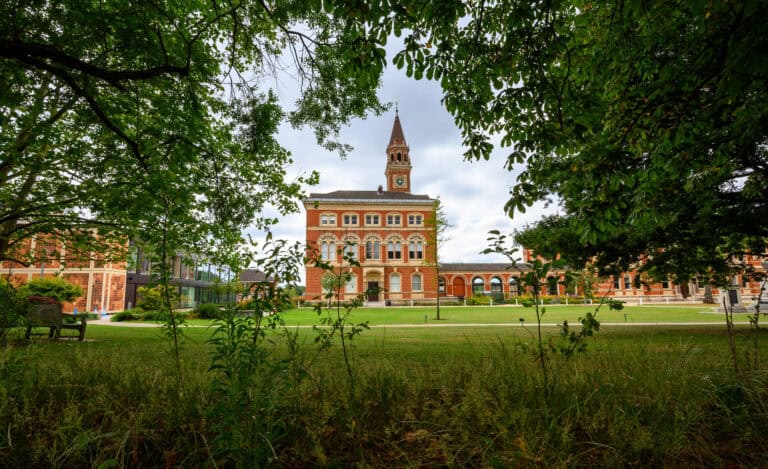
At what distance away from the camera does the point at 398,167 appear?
179ft

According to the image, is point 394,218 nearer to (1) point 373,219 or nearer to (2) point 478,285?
(1) point 373,219

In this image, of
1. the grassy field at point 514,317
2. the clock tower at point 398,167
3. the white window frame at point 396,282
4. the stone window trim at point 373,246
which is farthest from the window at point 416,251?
the grassy field at point 514,317

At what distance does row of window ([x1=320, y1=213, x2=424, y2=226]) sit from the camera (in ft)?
149

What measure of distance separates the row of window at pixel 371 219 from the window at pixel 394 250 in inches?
100

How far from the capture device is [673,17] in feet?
14.4

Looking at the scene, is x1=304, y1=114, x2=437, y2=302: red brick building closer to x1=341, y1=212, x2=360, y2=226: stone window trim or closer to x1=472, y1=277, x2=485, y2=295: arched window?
x1=341, y1=212, x2=360, y2=226: stone window trim

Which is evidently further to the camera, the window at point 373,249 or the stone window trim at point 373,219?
the stone window trim at point 373,219

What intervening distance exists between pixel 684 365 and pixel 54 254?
14.4 metres

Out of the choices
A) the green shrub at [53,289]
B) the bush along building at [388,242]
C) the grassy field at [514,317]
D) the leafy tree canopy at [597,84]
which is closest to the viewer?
the leafy tree canopy at [597,84]

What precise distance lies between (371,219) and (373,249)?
3.79 metres

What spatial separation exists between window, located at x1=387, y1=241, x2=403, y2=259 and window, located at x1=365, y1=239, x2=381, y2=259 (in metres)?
1.27

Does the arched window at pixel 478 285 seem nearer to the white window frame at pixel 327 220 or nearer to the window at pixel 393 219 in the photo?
the window at pixel 393 219

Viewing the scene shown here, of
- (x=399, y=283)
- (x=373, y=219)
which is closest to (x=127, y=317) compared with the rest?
(x=373, y=219)

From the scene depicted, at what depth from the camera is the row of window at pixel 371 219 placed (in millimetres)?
45344
